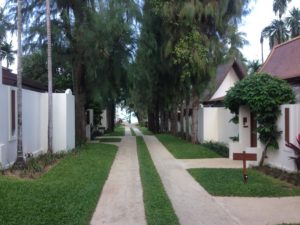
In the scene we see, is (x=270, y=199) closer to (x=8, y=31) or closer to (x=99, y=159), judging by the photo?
(x=99, y=159)

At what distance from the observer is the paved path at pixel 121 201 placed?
9.06 metres

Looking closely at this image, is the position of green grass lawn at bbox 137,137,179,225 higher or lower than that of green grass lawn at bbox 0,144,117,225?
lower

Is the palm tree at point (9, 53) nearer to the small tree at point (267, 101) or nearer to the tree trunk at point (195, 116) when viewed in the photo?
the tree trunk at point (195, 116)

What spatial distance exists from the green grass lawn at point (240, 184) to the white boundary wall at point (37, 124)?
5591 mm

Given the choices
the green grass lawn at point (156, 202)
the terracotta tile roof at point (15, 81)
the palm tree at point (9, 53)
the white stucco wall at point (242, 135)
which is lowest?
the green grass lawn at point (156, 202)

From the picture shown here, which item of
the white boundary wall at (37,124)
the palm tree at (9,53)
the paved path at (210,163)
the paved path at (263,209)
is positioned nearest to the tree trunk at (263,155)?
the paved path at (210,163)

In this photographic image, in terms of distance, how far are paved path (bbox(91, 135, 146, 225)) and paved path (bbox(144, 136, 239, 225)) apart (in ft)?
2.43

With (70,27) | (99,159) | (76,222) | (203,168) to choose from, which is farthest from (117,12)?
(76,222)

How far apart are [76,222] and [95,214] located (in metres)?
0.99

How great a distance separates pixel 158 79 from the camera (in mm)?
35969

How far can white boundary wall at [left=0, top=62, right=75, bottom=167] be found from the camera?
15.0 m

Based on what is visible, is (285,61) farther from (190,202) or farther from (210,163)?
(190,202)

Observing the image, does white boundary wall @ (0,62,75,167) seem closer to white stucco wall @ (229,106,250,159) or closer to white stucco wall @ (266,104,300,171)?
white stucco wall @ (229,106,250,159)

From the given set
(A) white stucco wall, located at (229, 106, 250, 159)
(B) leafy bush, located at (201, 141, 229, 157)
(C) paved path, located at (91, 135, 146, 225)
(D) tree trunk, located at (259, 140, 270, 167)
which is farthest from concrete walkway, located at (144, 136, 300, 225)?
(B) leafy bush, located at (201, 141, 229, 157)
